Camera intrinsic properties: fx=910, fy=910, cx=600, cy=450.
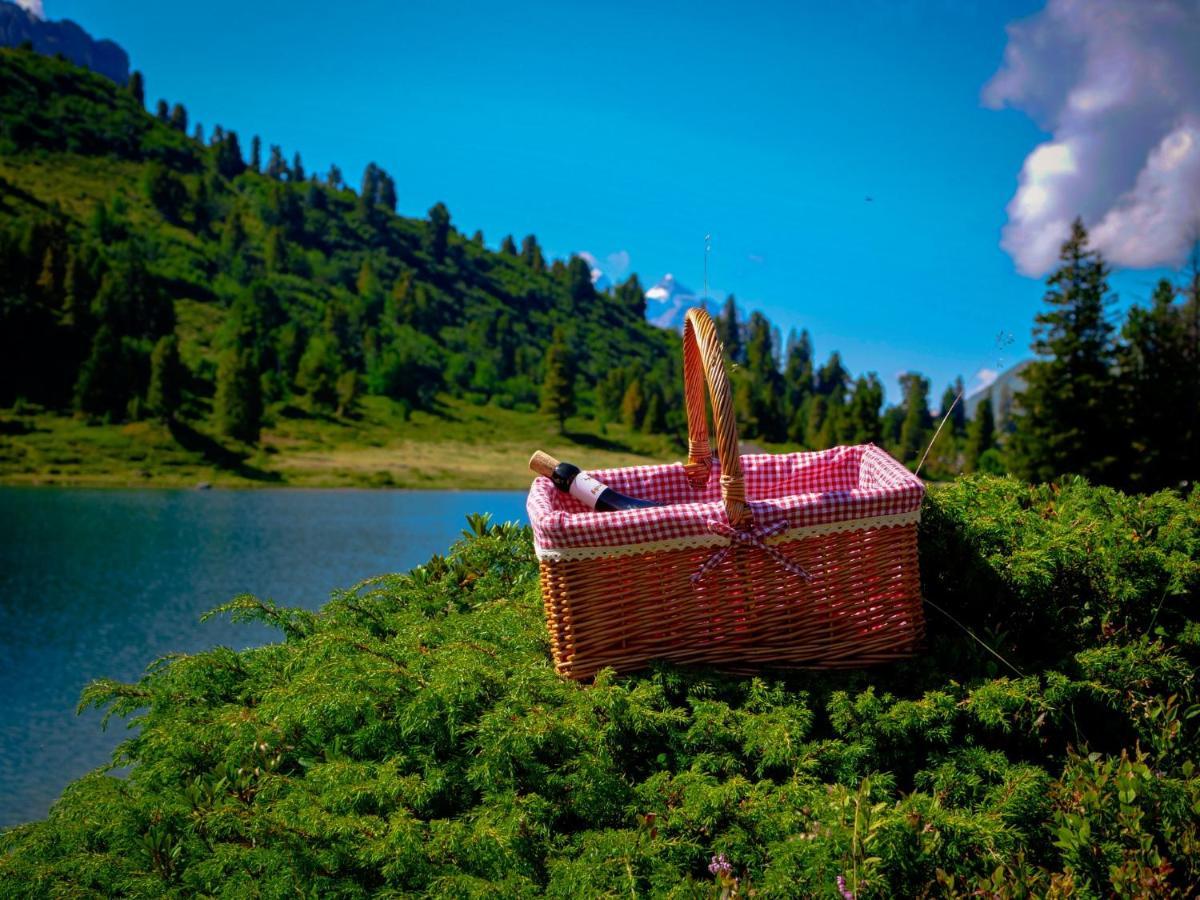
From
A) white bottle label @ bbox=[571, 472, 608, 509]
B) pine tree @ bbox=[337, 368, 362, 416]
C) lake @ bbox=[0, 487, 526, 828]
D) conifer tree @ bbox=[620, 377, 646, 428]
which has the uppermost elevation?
conifer tree @ bbox=[620, 377, 646, 428]

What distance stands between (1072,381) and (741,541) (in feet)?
124

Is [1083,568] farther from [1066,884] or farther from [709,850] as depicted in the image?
[709,850]

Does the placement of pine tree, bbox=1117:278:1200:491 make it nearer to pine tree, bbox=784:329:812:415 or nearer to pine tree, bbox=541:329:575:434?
pine tree, bbox=541:329:575:434

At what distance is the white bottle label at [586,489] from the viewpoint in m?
4.42

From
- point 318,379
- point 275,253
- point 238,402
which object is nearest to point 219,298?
point 275,253

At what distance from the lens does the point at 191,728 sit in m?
3.58

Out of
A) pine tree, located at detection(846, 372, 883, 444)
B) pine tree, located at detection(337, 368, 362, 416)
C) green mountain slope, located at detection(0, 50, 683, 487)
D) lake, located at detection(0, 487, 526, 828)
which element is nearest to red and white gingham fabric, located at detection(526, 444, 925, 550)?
lake, located at detection(0, 487, 526, 828)

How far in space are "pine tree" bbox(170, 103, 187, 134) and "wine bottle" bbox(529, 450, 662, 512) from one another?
208m

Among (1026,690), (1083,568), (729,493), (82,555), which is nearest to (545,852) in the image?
(729,493)

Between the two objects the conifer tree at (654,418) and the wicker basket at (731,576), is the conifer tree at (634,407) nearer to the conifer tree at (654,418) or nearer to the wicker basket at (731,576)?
the conifer tree at (654,418)

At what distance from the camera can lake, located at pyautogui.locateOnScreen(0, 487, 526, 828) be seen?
7.36 m

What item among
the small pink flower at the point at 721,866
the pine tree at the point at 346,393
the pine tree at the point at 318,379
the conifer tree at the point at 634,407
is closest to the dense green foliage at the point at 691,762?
the small pink flower at the point at 721,866

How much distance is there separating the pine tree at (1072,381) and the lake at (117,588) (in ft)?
79.0

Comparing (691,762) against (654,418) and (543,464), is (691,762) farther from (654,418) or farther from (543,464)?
(654,418)
